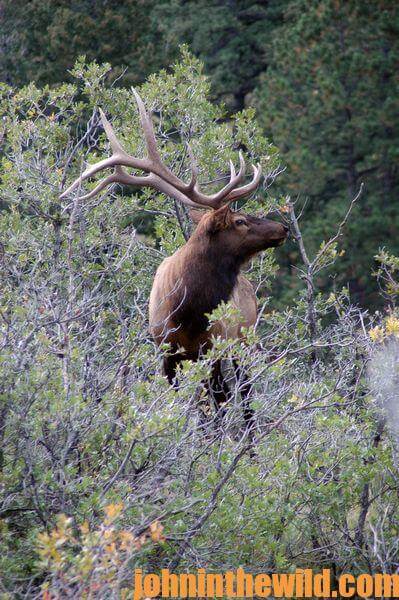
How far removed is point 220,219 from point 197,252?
0.94 ft

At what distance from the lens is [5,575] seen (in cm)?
405

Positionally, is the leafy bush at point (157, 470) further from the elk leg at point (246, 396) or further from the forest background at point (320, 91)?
the forest background at point (320, 91)

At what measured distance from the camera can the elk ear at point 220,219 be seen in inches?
291

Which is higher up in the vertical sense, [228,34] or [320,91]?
[228,34]

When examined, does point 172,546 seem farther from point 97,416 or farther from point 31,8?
point 31,8

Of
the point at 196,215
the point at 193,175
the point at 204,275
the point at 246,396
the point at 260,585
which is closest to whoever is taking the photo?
the point at 260,585

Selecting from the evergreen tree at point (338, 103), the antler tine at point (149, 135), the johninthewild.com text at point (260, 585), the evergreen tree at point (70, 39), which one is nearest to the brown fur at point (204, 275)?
the antler tine at point (149, 135)

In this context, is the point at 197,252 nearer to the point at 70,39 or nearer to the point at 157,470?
the point at 157,470

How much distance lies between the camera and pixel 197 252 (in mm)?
7367

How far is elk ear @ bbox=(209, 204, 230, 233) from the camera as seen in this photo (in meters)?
7.38

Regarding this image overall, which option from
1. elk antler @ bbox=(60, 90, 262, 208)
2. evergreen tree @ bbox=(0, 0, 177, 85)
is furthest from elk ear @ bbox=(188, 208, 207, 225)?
evergreen tree @ bbox=(0, 0, 177, 85)

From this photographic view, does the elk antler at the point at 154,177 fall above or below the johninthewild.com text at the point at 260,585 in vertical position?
above

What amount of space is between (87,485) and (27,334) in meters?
0.77

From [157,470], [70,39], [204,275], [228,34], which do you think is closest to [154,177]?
[204,275]
